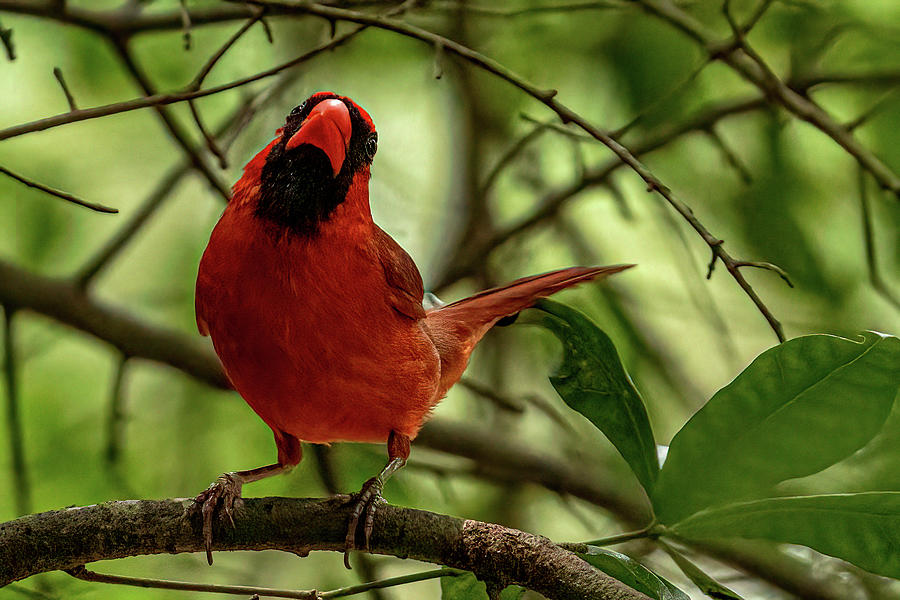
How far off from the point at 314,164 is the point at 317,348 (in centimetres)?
27

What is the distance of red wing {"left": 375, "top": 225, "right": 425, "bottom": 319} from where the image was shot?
58.6 inches

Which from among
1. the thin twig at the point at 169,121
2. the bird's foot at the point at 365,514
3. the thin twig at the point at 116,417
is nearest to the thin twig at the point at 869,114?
the bird's foot at the point at 365,514

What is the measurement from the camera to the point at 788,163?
265cm

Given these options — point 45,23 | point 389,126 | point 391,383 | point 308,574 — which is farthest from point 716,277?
point 45,23

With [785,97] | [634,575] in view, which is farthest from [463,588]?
[785,97]

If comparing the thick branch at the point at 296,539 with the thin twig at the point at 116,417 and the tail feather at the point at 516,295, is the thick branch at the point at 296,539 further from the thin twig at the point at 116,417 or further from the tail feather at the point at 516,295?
the thin twig at the point at 116,417

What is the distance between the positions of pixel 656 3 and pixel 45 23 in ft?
5.58

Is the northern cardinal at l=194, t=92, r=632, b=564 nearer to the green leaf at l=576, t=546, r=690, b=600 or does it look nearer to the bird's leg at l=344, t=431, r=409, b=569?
the bird's leg at l=344, t=431, r=409, b=569

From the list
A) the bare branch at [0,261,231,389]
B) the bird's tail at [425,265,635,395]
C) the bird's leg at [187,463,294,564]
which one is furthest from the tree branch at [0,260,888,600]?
the bird's leg at [187,463,294,564]

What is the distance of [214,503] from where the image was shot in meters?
1.21

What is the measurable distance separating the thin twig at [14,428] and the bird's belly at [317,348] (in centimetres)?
74

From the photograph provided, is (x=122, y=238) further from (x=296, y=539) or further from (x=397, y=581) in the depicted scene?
(x=397, y=581)

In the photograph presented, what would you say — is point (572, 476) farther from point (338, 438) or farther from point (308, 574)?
point (338, 438)

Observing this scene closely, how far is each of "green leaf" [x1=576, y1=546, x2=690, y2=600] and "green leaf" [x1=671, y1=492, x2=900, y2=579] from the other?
0.36ft
